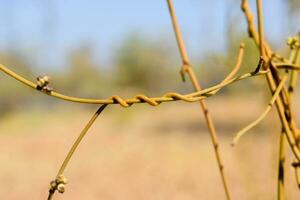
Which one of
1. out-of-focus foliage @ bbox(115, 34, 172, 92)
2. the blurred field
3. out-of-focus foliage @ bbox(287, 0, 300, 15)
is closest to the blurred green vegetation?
out-of-focus foliage @ bbox(115, 34, 172, 92)

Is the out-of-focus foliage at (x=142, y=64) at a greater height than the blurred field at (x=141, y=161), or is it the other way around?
the out-of-focus foliage at (x=142, y=64)

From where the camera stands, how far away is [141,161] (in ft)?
23.1

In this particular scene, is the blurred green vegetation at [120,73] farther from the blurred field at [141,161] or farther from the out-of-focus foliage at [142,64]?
the blurred field at [141,161]

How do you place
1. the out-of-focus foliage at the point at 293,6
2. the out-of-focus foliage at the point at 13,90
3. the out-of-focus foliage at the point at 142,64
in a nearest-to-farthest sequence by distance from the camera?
the out-of-focus foliage at the point at 293,6 → the out-of-focus foliage at the point at 13,90 → the out-of-focus foliage at the point at 142,64

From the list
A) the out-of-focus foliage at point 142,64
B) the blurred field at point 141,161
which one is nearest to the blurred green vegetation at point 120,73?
the out-of-focus foliage at point 142,64

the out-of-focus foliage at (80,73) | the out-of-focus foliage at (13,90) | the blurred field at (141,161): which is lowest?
the blurred field at (141,161)

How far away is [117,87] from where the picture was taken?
1809 centimetres

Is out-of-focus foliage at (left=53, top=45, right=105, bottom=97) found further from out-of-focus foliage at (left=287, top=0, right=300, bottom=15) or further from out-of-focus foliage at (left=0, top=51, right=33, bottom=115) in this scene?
out-of-focus foliage at (left=287, top=0, right=300, bottom=15)

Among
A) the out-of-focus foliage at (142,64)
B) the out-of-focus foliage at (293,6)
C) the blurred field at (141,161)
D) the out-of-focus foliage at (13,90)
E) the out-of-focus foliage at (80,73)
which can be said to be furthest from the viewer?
the out-of-focus foliage at (80,73)

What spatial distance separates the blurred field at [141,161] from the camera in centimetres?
460

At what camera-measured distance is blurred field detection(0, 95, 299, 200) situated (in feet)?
A: 15.1

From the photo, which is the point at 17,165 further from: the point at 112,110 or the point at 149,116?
the point at 149,116

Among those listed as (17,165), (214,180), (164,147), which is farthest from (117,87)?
(214,180)

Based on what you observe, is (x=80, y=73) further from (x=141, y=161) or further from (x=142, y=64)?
(x=141, y=161)
